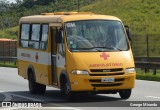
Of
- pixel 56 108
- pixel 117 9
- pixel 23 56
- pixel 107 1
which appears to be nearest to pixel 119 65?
pixel 56 108

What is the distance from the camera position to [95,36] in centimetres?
1653

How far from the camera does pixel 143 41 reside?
3316cm

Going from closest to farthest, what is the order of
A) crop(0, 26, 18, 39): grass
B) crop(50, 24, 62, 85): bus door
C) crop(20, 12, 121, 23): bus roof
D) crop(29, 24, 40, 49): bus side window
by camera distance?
1. crop(20, 12, 121, 23): bus roof
2. crop(50, 24, 62, 85): bus door
3. crop(29, 24, 40, 49): bus side window
4. crop(0, 26, 18, 39): grass

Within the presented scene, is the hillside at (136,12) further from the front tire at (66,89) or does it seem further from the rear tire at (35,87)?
the front tire at (66,89)

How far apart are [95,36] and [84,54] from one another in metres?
0.78

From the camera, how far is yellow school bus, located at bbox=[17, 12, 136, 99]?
15648 millimetres

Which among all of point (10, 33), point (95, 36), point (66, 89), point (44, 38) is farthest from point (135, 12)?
point (66, 89)

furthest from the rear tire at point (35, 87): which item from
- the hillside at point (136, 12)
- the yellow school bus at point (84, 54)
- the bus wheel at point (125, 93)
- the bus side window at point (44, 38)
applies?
the hillside at point (136, 12)

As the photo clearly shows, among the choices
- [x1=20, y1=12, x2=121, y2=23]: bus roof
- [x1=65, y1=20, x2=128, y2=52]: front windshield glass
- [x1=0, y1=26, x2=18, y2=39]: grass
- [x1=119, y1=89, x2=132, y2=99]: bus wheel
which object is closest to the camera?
[x1=65, y1=20, x2=128, y2=52]: front windshield glass

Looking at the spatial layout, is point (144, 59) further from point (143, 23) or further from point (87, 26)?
point (143, 23)

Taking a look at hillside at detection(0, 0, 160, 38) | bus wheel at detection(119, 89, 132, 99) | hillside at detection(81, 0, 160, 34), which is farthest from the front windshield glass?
hillside at detection(81, 0, 160, 34)

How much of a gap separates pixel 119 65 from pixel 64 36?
180cm

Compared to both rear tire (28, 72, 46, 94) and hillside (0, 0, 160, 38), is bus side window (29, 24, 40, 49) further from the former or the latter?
hillside (0, 0, 160, 38)

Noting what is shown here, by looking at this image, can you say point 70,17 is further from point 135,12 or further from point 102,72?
point 135,12
